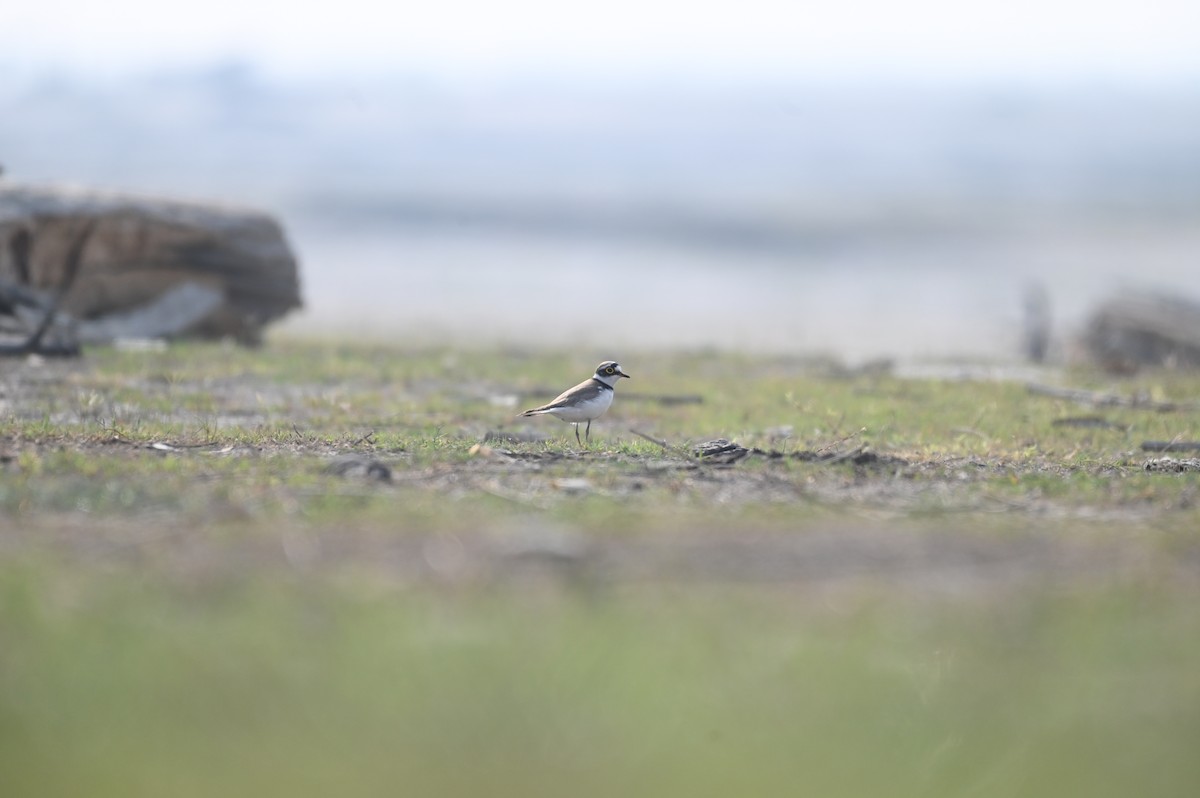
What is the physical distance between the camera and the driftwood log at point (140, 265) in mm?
22359

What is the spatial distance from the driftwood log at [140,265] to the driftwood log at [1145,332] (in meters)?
13.5

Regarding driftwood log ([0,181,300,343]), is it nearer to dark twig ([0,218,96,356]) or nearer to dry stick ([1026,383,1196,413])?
dark twig ([0,218,96,356])

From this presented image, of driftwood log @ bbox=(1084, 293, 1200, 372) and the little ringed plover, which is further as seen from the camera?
driftwood log @ bbox=(1084, 293, 1200, 372)

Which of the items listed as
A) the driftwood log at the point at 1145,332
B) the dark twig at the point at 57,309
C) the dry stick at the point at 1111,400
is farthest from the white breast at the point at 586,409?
the driftwood log at the point at 1145,332

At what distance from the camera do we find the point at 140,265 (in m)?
23.3

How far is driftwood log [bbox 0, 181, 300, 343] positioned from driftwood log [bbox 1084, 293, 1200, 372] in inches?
532

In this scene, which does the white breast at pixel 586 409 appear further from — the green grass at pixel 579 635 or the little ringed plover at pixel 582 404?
the green grass at pixel 579 635

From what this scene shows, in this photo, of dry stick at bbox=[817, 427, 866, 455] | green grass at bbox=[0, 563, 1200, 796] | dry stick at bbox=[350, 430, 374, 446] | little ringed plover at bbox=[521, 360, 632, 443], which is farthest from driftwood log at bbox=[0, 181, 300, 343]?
green grass at bbox=[0, 563, 1200, 796]

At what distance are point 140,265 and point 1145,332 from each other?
16.3 metres

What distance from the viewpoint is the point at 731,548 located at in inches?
345

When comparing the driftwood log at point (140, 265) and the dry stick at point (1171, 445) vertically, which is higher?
the driftwood log at point (140, 265)

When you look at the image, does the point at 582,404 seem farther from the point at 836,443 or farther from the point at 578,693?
the point at 578,693

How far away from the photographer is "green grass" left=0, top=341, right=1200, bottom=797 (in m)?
6.86

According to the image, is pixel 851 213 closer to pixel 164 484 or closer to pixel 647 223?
pixel 647 223
